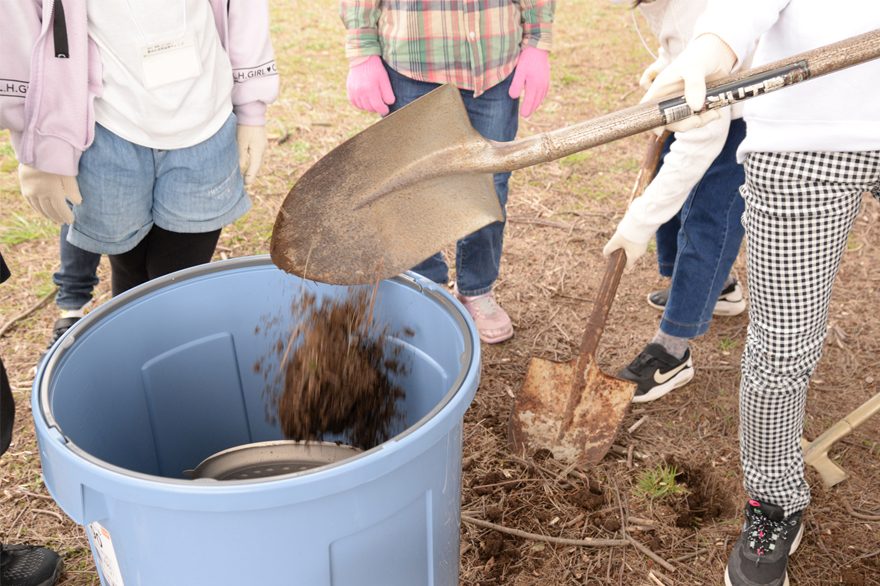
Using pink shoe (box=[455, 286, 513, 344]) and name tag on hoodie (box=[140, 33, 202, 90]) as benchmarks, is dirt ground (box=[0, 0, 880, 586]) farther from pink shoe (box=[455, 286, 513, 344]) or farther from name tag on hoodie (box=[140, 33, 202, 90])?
name tag on hoodie (box=[140, 33, 202, 90])

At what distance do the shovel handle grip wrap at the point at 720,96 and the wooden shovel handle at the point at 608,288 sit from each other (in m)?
0.67

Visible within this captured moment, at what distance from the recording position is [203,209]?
1620 mm

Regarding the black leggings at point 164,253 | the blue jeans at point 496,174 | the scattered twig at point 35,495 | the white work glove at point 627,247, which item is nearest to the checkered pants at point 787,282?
the white work glove at point 627,247

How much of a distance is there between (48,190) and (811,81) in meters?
1.49

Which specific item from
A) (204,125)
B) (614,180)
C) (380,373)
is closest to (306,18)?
(614,180)

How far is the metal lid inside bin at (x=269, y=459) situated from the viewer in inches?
56.6

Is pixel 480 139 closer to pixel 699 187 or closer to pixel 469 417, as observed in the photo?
pixel 699 187

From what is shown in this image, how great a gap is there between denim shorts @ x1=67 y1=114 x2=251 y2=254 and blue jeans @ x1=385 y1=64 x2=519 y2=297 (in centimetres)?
57

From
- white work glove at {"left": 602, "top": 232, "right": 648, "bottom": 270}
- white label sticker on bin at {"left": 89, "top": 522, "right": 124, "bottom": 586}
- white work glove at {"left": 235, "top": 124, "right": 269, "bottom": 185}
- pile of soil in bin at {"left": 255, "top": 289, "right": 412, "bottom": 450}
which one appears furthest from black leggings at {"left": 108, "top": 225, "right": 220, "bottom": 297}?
white work glove at {"left": 602, "top": 232, "right": 648, "bottom": 270}

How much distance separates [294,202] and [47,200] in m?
0.55

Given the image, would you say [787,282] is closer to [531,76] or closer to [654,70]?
[654,70]

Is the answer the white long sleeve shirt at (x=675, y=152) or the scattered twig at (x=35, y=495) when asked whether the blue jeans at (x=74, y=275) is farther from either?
the white long sleeve shirt at (x=675, y=152)

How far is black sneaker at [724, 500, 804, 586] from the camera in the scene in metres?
1.51

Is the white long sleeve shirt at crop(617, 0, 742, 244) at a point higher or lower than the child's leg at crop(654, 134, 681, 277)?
higher
